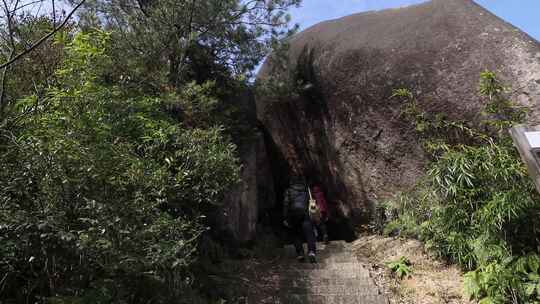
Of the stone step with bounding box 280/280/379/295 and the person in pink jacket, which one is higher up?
the person in pink jacket

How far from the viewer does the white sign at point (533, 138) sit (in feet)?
11.6

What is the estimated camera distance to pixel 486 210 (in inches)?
208

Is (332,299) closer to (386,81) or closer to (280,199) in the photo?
(386,81)

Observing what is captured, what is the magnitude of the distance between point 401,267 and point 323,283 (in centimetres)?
108

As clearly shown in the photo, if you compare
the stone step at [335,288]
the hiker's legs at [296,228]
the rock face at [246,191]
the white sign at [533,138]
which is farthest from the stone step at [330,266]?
the white sign at [533,138]

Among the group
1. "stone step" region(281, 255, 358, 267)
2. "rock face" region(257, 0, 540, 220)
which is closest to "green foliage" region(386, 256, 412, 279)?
"stone step" region(281, 255, 358, 267)

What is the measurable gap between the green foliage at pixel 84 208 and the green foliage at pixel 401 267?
9.34 feet

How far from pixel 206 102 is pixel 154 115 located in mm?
841

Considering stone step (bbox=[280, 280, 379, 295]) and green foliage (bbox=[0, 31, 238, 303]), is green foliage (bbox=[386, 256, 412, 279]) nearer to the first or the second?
stone step (bbox=[280, 280, 379, 295])

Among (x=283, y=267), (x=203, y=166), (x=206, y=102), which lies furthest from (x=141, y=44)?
(x=283, y=267)

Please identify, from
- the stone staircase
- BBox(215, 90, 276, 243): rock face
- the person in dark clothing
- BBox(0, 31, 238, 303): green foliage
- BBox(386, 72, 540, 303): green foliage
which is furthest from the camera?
BBox(215, 90, 276, 243): rock face

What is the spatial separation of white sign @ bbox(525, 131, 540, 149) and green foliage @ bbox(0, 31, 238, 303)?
2988mm

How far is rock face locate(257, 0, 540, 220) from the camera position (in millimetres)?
6949

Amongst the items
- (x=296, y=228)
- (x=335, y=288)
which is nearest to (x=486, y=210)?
(x=335, y=288)
